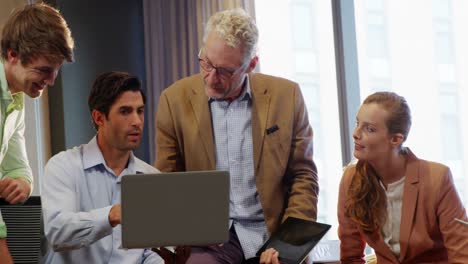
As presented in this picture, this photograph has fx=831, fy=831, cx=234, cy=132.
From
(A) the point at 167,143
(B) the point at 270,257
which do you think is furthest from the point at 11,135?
(B) the point at 270,257

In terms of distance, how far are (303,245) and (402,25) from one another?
9.88 feet

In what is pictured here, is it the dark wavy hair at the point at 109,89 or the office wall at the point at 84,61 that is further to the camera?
the office wall at the point at 84,61

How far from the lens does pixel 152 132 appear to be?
17.7 feet

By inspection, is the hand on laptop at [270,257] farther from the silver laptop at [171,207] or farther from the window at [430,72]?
the window at [430,72]

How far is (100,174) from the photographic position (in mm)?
2820

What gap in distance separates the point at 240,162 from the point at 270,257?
0.43m

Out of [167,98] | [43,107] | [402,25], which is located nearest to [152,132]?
[43,107]

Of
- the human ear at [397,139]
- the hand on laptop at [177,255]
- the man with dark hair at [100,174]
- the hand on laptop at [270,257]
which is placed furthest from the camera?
the human ear at [397,139]

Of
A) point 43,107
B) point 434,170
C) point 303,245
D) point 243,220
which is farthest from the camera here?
point 43,107

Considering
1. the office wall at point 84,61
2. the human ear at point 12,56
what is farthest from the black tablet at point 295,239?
the office wall at point 84,61

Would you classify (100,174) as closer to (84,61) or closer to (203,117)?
(203,117)

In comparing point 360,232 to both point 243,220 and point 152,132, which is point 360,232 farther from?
point 152,132

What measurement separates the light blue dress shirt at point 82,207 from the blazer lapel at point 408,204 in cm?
89

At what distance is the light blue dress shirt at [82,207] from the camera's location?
2.61 m
